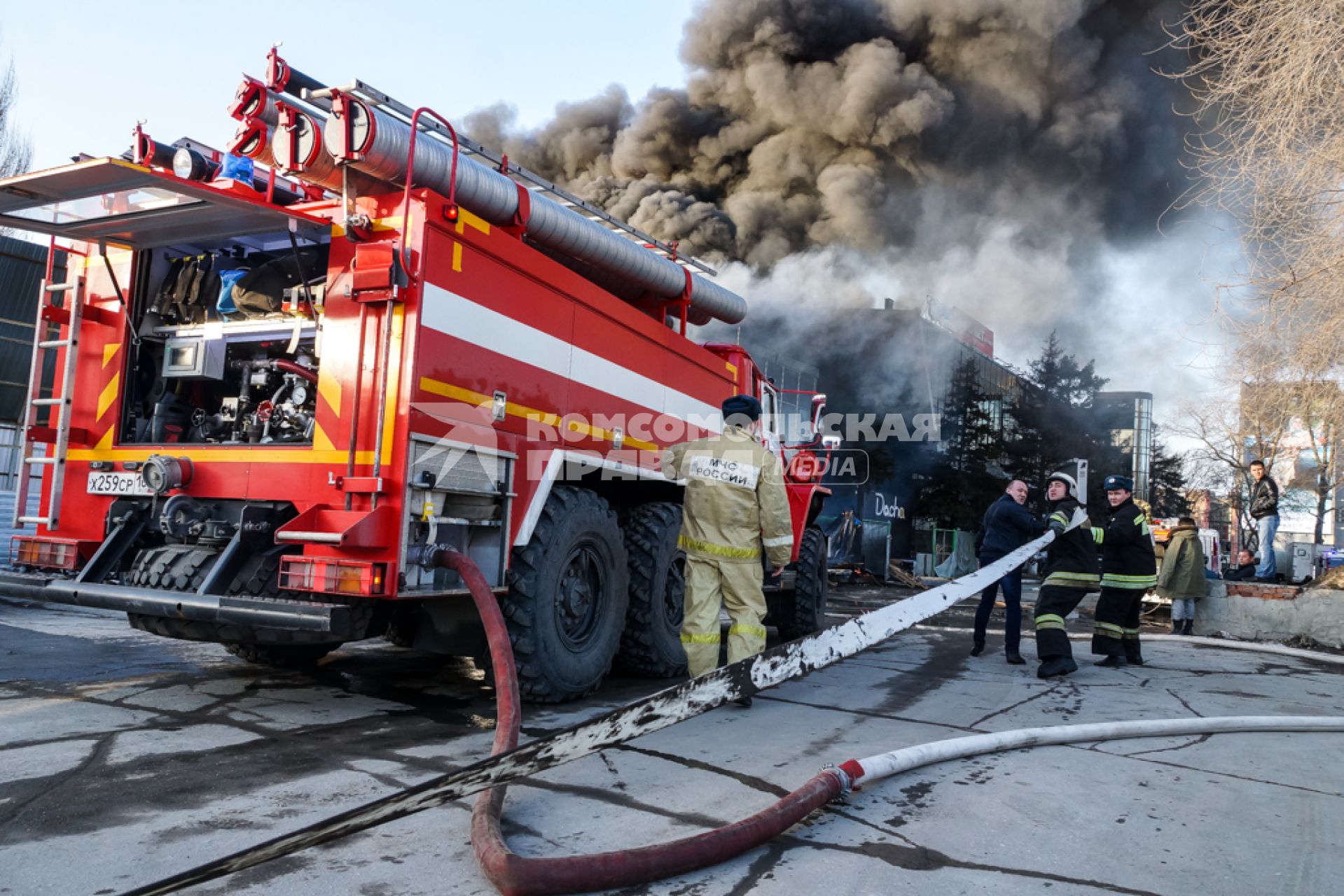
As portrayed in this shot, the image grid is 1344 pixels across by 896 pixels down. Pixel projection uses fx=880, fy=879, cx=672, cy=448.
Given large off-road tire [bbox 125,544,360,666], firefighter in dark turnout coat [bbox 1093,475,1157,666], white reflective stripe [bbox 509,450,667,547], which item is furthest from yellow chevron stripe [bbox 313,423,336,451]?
firefighter in dark turnout coat [bbox 1093,475,1157,666]

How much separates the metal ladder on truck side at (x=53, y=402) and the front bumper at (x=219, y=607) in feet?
2.92

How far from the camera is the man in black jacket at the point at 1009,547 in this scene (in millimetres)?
6750

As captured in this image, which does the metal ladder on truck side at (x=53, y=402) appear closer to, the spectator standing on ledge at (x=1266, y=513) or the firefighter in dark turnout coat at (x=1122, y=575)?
the firefighter in dark turnout coat at (x=1122, y=575)

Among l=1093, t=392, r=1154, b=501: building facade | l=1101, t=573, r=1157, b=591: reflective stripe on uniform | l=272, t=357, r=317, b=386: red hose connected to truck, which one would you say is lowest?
l=1101, t=573, r=1157, b=591: reflective stripe on uniform

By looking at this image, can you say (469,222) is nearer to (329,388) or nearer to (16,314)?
(329,388)

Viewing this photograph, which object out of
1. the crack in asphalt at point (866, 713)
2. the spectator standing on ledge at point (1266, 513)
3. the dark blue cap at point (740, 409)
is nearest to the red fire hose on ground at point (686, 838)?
the crack in asphalt at point (866, 713)

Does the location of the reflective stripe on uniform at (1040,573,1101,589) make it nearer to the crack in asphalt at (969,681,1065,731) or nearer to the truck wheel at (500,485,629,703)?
the crack in asphalt at (969,681,1065,731)

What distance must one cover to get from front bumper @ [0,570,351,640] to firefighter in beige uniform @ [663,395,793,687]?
1797 mm

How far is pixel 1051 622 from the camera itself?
620 cm

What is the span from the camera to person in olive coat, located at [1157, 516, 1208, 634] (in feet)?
29.8

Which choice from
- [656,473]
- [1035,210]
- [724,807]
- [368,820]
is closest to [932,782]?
[724,807]

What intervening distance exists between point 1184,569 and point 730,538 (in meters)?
6.81

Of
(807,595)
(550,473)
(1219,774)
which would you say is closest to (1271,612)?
(807,595)

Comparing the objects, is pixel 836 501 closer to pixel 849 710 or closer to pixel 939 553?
pixel 939 553
